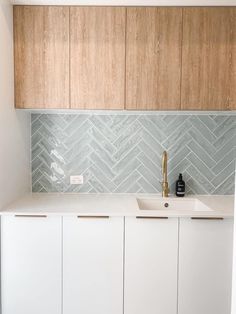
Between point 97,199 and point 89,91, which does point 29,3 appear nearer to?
point 89,91

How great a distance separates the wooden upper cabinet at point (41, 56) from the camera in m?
2.43

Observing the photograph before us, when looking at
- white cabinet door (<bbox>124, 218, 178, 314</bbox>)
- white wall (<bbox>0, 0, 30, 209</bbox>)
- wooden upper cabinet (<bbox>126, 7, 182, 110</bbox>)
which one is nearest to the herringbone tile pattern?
white wall (<bbox>0, 0, 30, 209</bbox>)

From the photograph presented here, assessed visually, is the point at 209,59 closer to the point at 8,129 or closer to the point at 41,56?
the point at 41,56

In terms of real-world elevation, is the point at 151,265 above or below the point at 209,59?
below

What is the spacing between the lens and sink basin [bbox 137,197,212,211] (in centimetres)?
275

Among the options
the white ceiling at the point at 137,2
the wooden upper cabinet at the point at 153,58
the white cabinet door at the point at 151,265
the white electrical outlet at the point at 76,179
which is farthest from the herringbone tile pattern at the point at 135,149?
the white ceiling at the point at 137,2

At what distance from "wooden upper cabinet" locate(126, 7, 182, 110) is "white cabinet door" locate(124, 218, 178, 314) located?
2.87 ft

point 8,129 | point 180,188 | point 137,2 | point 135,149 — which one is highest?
point 137,2

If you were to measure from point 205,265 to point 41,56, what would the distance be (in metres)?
1.88

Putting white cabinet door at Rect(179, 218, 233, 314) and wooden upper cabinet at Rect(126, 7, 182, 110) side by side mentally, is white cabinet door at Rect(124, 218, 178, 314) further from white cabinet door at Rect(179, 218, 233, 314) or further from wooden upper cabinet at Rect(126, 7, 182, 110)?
wooden upper cabinet at Rect(126, 7, 182, 110)

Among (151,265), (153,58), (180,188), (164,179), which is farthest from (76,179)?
(153,58)

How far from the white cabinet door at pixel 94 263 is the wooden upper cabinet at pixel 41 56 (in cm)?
91

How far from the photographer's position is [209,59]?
7.97 feet

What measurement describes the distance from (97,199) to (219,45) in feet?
4.88
